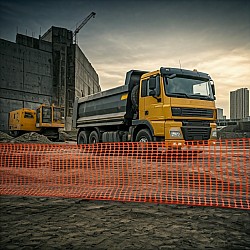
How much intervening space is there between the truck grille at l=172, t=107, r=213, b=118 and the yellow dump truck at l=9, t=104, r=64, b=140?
17670 millimetres

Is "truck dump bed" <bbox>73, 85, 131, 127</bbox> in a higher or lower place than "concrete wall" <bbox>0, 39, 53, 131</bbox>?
lower

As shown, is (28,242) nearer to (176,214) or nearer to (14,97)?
(176,214)

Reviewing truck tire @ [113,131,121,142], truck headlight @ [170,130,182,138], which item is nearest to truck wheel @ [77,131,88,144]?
truck tire @ [113,131,121,142]

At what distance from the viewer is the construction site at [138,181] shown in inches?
102

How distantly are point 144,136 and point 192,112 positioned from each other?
6.20 ft

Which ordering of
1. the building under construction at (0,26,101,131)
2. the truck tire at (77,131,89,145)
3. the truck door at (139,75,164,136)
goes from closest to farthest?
the truck door at (139,75,164,136) < the truck tire at (77,131,89,145) < the building under construction at (0,26,101,131)

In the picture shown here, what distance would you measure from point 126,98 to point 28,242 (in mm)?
8517

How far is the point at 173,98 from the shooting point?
8883mm

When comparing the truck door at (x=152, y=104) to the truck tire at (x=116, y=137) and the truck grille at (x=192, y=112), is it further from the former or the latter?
the truck tire at (x=116, y=137)

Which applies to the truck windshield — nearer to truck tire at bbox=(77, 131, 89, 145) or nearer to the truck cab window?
the truck cab window

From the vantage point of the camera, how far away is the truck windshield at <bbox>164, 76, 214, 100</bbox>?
29.6 feet

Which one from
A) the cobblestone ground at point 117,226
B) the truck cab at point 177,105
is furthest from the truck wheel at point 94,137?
the cobblestone ground at point 117,226

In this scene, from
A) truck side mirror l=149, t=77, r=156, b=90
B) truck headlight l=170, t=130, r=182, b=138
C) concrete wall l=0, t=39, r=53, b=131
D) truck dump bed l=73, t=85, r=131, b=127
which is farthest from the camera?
concrete wall l=0, t=39, r=53, b=131

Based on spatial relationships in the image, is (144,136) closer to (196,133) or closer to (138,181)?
(196,133)
